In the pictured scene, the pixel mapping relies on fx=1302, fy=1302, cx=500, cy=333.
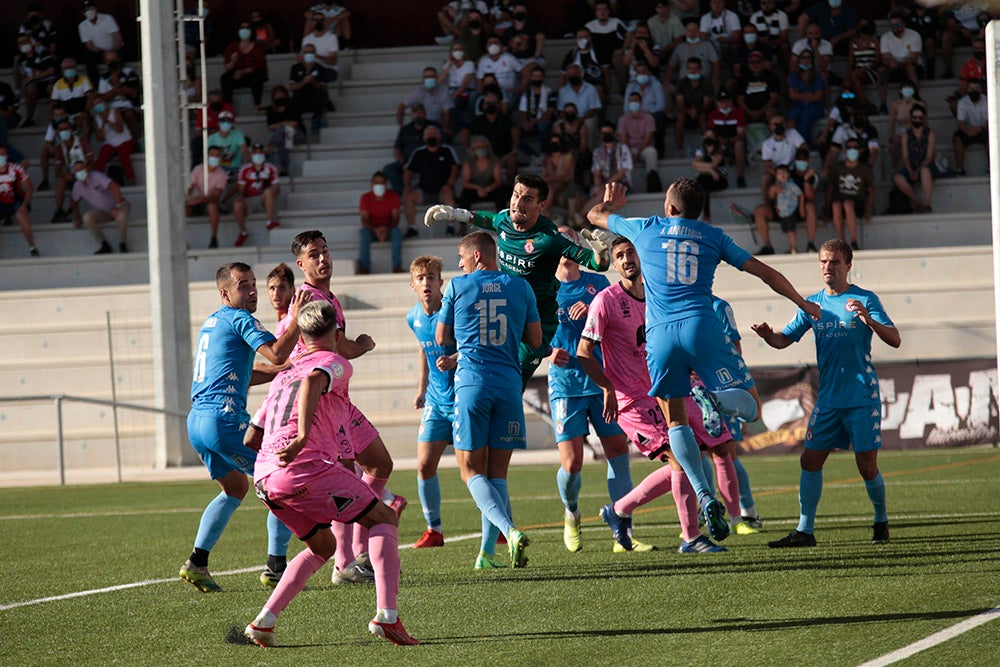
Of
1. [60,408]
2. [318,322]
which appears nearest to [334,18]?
[60,408]

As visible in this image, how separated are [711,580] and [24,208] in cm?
1972

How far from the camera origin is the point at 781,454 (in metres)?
17.7

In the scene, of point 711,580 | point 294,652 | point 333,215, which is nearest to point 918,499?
point 711,580

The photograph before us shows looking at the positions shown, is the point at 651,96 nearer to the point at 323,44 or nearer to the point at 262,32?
the point at 323,44

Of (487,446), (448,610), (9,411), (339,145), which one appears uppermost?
(339,145)

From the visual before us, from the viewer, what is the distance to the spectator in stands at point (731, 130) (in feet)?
76.8

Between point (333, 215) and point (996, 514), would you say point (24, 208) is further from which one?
point (996, 514)

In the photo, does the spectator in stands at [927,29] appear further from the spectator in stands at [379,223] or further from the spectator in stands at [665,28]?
the spectator in stands at [379,223]

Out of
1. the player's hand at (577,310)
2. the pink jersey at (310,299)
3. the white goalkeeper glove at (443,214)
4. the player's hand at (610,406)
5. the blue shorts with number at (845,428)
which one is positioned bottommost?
the blue shorts with number at (845,428)

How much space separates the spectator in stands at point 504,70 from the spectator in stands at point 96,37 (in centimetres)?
791

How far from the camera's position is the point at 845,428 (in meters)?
8.84

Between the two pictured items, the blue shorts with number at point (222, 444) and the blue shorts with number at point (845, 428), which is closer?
the blue shorts with number at point (222, 444)

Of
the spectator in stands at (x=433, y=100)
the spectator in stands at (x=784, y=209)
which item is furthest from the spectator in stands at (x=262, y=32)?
the spectator in stands at (x=784, y=209)

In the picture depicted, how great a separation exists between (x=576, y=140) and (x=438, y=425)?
1425cm
